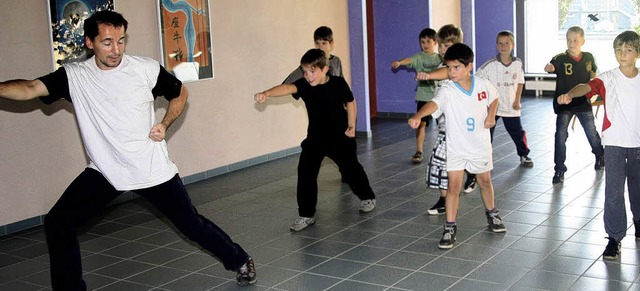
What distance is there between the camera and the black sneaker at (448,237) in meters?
5.89

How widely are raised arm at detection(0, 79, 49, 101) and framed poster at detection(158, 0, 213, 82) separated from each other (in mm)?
3787

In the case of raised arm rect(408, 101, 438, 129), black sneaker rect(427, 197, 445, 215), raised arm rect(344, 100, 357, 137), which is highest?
raised arm rect(408, 101, 438, 129)

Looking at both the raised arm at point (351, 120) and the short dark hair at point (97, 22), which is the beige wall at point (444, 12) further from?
the short dark hair at point (97, 22)

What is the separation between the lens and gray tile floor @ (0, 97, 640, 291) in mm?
5266

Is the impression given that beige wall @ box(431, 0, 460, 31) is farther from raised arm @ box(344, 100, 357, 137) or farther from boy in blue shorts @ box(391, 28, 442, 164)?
raised arm @ box(344, 100, 357, 137)

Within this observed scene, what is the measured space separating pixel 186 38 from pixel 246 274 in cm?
404

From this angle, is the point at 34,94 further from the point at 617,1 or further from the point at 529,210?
the point at 617,1

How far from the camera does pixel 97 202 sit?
186 inches

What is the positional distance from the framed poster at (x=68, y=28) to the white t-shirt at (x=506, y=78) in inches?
157

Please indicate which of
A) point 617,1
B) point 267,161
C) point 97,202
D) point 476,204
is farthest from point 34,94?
point 617,1

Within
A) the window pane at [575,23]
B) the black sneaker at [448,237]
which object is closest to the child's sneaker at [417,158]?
the black sneaker at [448,237]

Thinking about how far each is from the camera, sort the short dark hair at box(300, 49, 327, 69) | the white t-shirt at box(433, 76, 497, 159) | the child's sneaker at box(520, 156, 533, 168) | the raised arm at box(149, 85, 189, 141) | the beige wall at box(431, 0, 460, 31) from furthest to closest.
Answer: the beige wall at box(431, 0, 460, 31) < the child's sneaker at box(520, 156, 533, 168) < the short dark hair at box(300, 49, 327, 69) < the white t-shirt at box(433, 76, 497, 159) < the raised arm at box(149, 85, 189, 141)

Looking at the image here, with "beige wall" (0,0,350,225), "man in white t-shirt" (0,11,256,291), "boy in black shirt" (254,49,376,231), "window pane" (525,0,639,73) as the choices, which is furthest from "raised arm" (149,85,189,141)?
"window pane" (525,0,639,73)

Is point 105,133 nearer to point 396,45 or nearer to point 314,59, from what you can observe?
point 314,59
